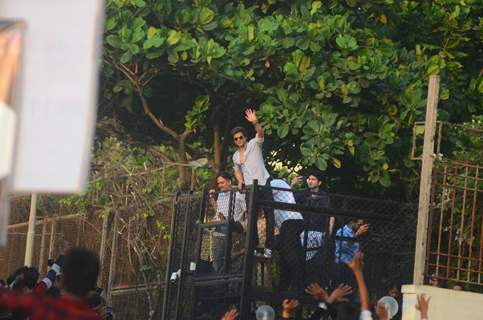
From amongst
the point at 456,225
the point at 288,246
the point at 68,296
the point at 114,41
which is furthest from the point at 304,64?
the point at 68,296

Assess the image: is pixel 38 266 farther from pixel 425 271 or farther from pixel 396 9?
pixel 425 271

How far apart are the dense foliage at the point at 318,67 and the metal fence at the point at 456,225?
1614 millimetres

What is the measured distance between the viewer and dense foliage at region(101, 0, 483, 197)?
14.2 metres

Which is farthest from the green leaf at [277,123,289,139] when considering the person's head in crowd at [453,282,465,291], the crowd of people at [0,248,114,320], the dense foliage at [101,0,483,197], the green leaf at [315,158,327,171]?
the crowd of people at [0,248,114,320]

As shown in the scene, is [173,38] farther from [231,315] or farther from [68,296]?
[68,296]

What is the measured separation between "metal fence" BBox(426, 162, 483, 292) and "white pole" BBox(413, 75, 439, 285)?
73 mm

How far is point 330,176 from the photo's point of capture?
15484 millimetres

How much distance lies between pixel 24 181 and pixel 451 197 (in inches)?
315

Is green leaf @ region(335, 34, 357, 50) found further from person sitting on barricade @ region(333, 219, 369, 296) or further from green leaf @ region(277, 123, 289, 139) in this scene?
person sitting on barricade @ region(333, 219, 369, 296)

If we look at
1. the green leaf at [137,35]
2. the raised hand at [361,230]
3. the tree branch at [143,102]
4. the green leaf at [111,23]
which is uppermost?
the green leaf at [111,23]

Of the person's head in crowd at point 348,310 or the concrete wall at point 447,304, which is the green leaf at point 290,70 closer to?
the person's head in crowd at point 348,310

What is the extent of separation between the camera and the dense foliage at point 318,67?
559 inches

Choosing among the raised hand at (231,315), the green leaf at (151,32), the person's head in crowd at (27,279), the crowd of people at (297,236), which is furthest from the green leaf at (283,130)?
the person's head in crowd at (27,279)

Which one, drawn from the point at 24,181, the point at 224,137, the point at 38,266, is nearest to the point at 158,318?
the point at 224,137
